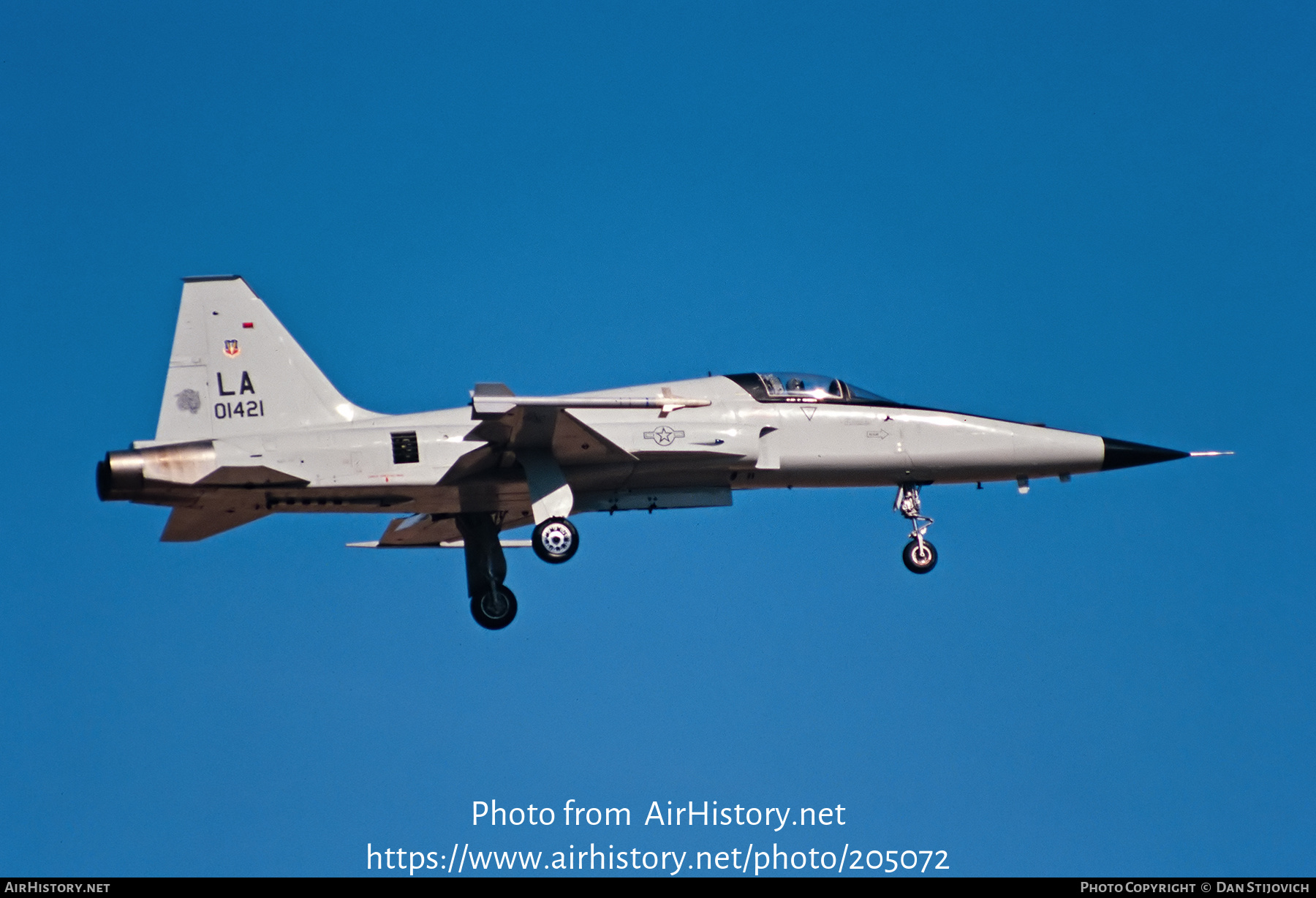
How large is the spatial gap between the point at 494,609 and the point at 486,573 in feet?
2.05

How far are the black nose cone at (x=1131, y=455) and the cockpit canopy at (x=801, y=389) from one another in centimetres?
377

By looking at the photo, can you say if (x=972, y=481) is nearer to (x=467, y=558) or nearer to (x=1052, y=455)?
(x=1052, y=455)

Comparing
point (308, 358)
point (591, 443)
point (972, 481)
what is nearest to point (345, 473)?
point (308, 358)

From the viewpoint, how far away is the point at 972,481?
26.2 meters

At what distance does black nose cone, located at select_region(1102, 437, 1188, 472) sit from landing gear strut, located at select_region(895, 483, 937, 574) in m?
3.14

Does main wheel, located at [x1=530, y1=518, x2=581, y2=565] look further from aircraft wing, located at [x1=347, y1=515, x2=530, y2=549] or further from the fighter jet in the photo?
aircraft wing, located at [x1=347, y1=515, x2=530, y2=549]

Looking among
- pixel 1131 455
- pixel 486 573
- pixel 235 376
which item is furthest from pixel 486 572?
pixel 1131 455

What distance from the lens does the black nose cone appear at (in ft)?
86.4

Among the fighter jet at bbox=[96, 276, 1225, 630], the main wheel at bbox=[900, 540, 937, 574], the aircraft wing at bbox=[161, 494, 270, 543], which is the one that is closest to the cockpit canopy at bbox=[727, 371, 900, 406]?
the fighter jet at bbox=[96, 276, 1225, 630]

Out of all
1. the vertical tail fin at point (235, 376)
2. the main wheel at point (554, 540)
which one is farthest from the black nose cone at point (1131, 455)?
the vertical tail fin at point (235, 376)

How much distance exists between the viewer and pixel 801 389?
25188 mm

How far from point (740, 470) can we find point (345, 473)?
5.96m

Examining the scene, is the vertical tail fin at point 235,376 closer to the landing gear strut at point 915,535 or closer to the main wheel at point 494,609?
the main wheel at point 494,609

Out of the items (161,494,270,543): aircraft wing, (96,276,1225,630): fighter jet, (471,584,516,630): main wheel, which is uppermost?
(96,276,1225,630): fighter jet
